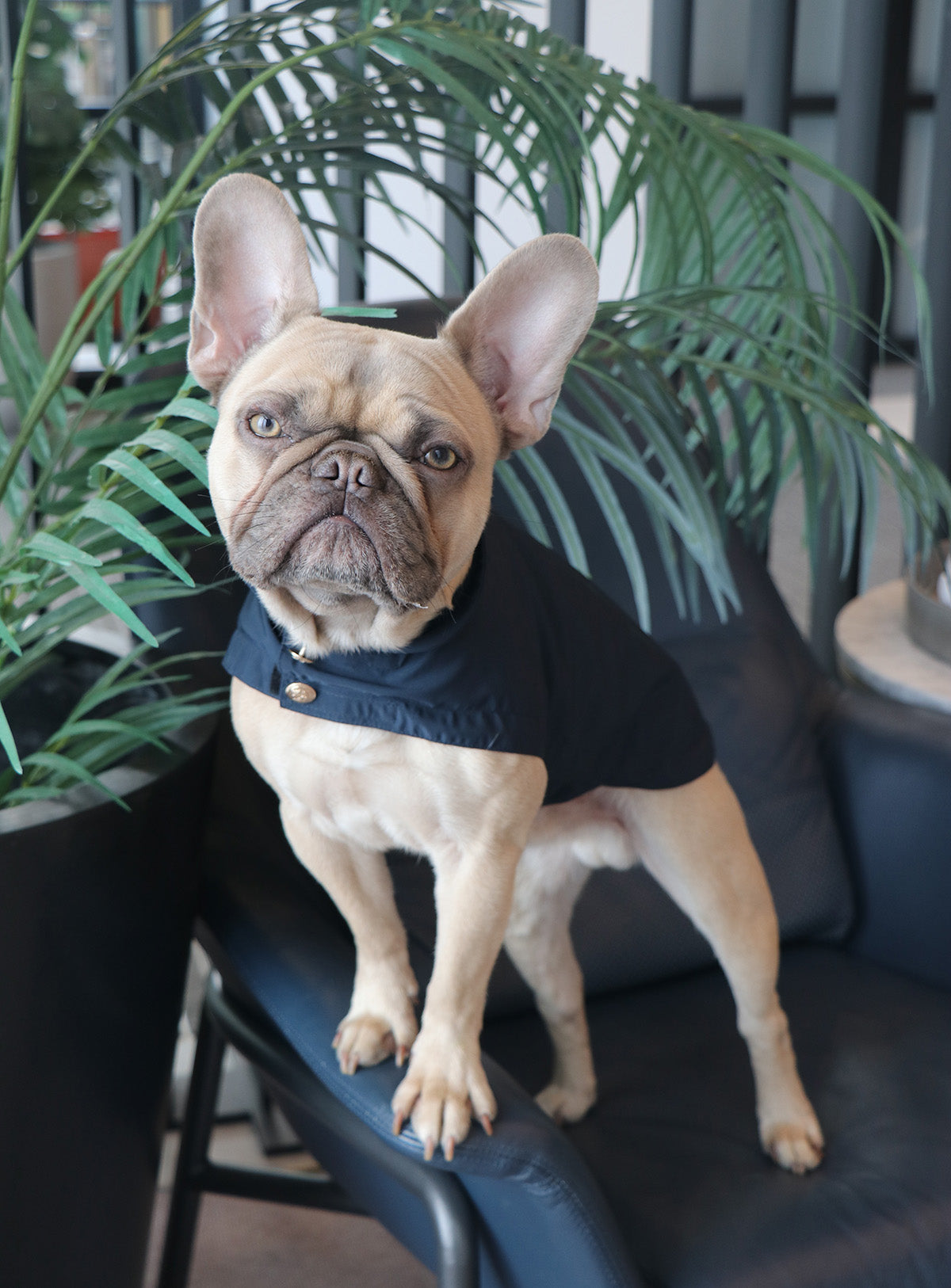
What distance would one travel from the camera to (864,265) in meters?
1.82

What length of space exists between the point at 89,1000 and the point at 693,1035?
0.62 metres

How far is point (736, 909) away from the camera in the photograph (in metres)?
1.04

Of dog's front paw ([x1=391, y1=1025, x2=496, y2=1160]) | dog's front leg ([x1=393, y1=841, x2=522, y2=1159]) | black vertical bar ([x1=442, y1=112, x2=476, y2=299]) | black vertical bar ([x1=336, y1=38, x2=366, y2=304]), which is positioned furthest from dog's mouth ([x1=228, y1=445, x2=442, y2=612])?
black vertical bar ([x1=442, y1=112, x2=476, y2=299])

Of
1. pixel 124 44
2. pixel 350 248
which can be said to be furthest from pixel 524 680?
pixel 124 44

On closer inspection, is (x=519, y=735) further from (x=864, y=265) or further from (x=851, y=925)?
(x=864, y=265)

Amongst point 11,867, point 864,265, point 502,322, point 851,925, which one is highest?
point 502,322

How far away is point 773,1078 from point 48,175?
282 centimetres

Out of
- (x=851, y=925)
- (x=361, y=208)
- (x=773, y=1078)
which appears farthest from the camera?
(x=851, y=925)

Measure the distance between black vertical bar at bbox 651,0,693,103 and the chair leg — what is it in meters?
1.36

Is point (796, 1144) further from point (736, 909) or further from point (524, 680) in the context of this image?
point (524, 680)

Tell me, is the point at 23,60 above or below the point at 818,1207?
above

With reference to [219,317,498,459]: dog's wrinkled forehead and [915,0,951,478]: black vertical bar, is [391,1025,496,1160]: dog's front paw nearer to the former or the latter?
[219,317,498,459]: dog's wrinkled forehead

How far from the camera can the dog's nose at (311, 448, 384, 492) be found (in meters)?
0.75

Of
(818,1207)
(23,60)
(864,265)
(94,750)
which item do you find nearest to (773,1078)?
(818,1207)
